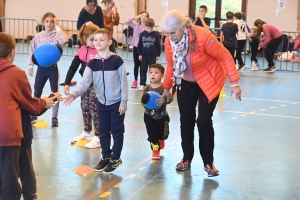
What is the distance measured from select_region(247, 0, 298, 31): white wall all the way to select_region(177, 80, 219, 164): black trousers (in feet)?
45.8

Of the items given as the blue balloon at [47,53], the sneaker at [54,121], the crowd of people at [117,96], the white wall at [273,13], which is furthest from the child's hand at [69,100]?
the white wall at [273,13]

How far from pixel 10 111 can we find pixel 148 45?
6535 millimetres

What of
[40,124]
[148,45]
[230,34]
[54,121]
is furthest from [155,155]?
[230,34]

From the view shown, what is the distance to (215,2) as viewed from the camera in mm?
19562

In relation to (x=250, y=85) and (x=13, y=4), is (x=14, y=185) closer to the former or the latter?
(x=250, y=85)

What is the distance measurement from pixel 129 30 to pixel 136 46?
8.14m

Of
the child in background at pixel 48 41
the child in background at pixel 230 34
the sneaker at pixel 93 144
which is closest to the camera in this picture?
the sneaker at pixel 93 144

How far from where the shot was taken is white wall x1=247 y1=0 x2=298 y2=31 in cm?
1827

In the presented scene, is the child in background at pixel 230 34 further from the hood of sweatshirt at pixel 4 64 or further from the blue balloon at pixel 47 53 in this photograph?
the hood of sweatshirt at pixel 4 64

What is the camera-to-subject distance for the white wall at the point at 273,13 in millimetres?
18266

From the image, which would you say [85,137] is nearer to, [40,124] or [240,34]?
[40,124]

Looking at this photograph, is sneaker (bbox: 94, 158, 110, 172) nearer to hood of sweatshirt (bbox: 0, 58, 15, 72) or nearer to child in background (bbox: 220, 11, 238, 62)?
hood of sweatshirt (bbox: 0, 58, 15, 72)

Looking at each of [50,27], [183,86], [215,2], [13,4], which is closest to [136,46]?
[50,27]

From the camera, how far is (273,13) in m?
18.5
